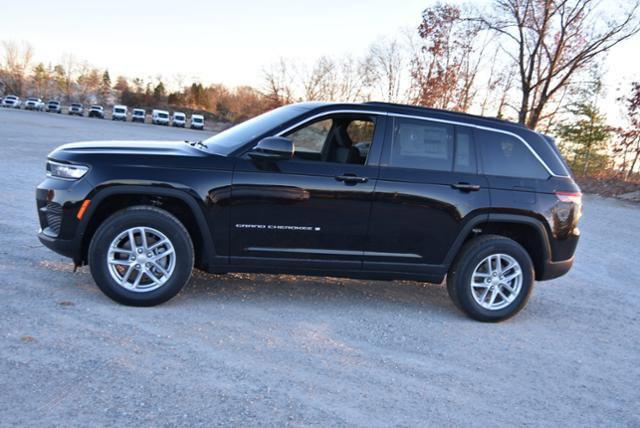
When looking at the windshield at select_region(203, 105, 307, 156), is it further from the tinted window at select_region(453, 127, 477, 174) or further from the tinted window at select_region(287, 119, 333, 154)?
the tinted window at select_region(453, 127, 477, 174)

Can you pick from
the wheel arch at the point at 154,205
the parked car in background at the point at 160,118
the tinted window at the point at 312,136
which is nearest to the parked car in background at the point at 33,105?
the parked car in background at the point at 160,118

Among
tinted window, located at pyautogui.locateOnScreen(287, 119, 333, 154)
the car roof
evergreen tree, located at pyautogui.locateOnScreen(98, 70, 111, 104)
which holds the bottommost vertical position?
tinted window, located at pyautogui.locateOnScreen(287, 119, 333, 154)

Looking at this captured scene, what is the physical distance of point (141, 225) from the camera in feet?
14.1

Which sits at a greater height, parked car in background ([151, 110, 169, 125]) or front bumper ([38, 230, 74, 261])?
parked car in background ([151, 110, 169, 125])

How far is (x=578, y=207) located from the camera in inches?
204

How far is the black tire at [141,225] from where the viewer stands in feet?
13.9

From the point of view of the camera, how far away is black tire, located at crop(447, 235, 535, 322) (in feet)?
16.1

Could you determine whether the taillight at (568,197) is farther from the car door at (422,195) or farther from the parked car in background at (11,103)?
the parked car in background at (11,103)

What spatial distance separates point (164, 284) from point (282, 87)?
153 feet

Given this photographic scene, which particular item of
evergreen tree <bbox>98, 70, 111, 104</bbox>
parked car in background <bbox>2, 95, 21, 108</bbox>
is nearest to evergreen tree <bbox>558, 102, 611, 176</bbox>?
parked car in background <bbox>2, 95, 21, 108</bbox>

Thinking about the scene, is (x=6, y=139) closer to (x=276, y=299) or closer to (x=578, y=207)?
(x=276, y=299)

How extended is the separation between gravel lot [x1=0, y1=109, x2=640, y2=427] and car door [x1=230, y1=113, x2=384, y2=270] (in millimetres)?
523

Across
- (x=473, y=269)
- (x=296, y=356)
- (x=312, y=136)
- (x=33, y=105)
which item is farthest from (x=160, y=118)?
(x=296, y=356)

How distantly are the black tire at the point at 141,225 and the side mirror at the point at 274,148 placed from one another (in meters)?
0.90
